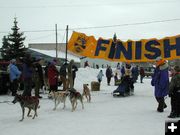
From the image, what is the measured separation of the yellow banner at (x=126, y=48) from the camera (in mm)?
20516

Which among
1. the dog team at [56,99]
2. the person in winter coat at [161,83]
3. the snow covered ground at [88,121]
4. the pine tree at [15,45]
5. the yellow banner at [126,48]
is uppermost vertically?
the pine tree at [15,45]

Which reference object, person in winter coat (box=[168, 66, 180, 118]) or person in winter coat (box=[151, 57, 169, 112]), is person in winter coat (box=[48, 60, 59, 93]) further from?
person in winter coat (box=[168, 66, 180, 118])

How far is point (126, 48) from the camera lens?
71.5 ft

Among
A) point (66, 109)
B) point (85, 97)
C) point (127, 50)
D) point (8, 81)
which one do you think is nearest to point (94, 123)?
point (66, 109)

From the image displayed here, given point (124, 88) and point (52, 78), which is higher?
point (52, 78)

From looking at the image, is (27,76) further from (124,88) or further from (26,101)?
(124,88)

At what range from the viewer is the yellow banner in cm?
2052

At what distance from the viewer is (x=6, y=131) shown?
9422 millimetres

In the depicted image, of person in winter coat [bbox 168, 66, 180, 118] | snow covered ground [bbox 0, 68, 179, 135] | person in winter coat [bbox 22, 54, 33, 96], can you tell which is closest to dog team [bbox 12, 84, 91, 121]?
snow covered ground [bbox 0, 68, 179, 135]

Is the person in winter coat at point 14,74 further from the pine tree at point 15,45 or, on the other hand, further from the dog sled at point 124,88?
the pine tree at point 15,45

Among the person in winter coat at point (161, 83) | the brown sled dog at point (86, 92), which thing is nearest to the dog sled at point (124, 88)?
the brown sled dog at point (86, 92)

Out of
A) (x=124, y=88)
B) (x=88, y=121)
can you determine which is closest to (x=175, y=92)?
(x=88, y=121)

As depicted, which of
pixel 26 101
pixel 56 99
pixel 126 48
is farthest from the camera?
pixel 126 48

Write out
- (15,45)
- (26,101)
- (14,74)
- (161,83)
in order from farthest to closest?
(15,45) → (14,74) → (161,83) → (26,101)
